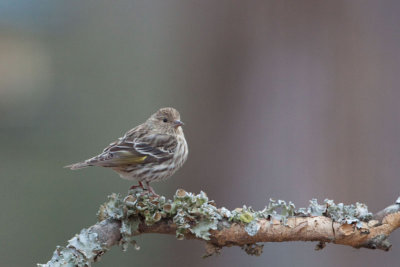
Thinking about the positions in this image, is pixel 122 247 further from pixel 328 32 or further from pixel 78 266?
pixel 328 32

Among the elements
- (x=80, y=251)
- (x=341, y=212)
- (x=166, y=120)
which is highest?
(x=166, y=120)

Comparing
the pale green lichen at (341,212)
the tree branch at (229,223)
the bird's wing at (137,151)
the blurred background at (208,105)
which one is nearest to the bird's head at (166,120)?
the bird's wing at (137,151)

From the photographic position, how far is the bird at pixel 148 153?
3473mm

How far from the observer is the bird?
137 inches

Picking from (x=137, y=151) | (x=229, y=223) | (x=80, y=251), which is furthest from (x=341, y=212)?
(x=137, y=151)

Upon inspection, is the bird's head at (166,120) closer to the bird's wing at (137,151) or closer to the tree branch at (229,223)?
the bird's wing at (137,151)

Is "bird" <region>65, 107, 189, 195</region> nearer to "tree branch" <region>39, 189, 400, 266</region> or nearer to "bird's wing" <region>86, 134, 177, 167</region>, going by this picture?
"bird's wing" <region>86, 134, 177, 167</region>

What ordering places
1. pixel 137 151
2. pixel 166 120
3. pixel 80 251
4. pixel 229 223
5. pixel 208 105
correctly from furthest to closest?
pixel 208 105
pixel 166 120
pixel 137 151
pixel 229 223
pixel 80 251

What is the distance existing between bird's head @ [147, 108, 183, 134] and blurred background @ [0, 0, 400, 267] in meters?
1.64

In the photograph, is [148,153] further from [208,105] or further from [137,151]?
[208,105]

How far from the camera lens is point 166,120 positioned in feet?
13.1

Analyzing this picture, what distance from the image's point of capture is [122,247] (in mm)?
2691

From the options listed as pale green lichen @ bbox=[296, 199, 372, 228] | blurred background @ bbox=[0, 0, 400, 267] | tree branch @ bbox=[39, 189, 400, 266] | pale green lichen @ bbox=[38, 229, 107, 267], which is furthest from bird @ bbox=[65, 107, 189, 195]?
blurred background @ bbox=[0, 0, 400, 267]

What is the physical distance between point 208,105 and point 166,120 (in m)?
2.38
